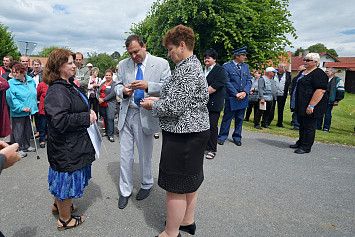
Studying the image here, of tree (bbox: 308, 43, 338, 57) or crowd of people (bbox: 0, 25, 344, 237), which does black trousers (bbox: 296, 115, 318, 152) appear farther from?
tree (bbox: 308, 43, 338, 57)

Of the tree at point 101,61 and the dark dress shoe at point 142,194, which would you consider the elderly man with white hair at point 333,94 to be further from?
the tree at point 101,61

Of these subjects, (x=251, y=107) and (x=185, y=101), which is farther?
(x=251, y=107)

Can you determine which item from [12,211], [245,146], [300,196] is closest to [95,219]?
[12,211]

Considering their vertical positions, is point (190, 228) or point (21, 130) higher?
Result: point (21, 130)

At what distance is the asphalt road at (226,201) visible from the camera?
263 cm

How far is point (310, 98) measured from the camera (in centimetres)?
520

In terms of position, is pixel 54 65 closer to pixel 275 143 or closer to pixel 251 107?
pixel 275 143

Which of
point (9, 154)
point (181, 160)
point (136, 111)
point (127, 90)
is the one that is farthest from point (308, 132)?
point (9, 154)

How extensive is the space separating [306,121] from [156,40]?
8203 millimetres

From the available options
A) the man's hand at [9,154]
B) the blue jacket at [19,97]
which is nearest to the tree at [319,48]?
the blue jacket at [19,97]

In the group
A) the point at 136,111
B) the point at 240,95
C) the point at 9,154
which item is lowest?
the point at 9,154

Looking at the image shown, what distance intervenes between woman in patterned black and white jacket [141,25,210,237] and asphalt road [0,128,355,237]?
702 mm

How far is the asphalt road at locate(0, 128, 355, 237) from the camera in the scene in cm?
263

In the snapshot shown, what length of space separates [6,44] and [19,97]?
121 feet
